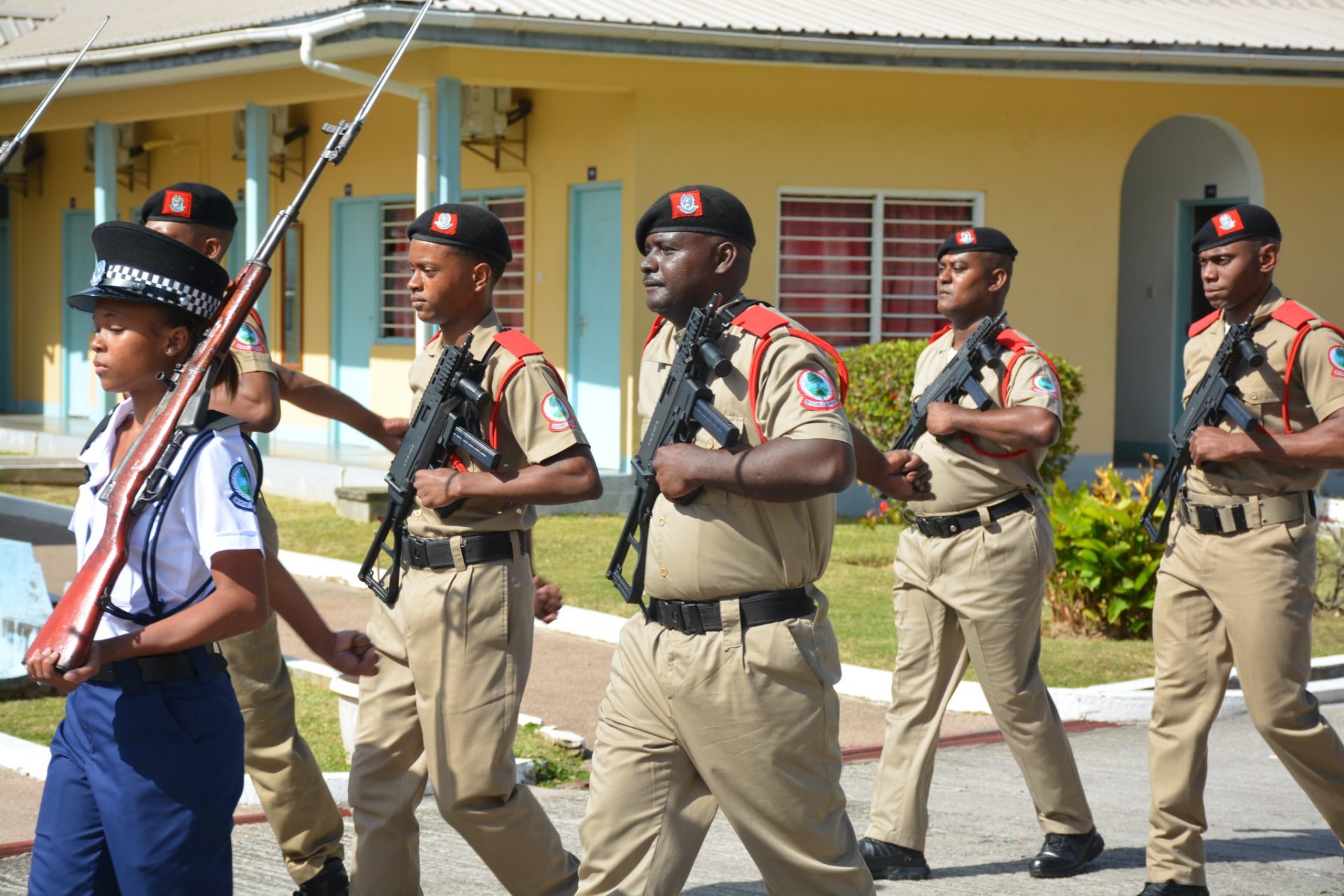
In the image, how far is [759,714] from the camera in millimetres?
3977

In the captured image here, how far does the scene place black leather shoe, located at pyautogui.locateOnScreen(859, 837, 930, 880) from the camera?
5652 mm

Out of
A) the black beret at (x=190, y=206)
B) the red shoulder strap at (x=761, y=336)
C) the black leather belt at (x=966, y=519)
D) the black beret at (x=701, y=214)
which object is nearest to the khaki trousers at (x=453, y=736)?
the red shoulder strap at (x=761, y=336)

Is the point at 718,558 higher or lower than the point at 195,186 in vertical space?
lower

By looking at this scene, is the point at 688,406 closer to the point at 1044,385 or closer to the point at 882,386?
the point at 1044,385

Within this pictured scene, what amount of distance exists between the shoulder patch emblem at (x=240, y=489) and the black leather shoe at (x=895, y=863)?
294 centimetres

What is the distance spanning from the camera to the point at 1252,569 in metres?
5.45

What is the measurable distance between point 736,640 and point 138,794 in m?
1.39

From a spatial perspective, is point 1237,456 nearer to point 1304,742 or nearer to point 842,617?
point 1304,742

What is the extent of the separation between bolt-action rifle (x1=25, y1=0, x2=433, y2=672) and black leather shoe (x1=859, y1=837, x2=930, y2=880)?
305cm

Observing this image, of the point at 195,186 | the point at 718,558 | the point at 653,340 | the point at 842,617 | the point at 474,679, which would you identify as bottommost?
the point at 842,617

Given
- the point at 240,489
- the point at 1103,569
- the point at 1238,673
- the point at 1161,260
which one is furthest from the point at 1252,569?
the point at 1161,260

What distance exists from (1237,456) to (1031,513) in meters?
0.78

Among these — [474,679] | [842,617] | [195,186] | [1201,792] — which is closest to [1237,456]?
[1201,792]

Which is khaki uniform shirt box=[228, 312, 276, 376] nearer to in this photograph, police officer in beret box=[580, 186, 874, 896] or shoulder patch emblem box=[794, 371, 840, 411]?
police officer in beret box=[580, 186, 874, 896]
